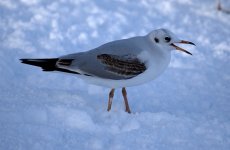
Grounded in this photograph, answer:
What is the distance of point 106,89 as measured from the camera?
571 centimetres

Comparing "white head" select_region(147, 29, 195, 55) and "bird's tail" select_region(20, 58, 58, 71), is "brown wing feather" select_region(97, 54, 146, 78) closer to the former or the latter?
"white head" select_region(147, 29, 195, 55)

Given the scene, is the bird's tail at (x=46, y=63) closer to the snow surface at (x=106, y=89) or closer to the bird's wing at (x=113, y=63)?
the bird's wing at (x=113, y=63)

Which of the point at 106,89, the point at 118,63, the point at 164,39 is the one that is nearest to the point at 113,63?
the point at 118,63

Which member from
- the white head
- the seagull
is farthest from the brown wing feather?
the white head

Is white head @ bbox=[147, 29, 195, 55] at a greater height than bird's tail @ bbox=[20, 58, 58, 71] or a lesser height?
greater

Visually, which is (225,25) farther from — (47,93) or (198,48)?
(47,93)

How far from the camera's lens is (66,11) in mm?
7602

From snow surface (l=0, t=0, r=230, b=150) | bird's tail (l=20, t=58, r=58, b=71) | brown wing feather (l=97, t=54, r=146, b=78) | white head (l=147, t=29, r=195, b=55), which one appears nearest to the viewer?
snow surface (l=0, t=0, r=230, b=150)

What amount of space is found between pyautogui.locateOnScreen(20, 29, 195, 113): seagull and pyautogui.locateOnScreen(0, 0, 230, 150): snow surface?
384mm

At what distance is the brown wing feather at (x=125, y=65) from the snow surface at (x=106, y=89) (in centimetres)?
48

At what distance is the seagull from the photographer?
4.64m

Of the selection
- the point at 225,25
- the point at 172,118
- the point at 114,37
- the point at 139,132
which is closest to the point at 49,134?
the point at 139,132

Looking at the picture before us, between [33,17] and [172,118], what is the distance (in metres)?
3.48

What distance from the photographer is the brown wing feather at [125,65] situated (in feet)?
15.2
